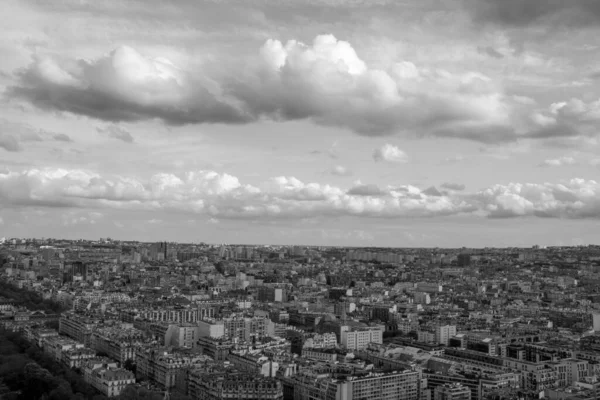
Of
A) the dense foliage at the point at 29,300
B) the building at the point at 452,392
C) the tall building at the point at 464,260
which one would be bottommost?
the building at the point at 452,392

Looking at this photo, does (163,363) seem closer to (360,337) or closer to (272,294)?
(360,337)

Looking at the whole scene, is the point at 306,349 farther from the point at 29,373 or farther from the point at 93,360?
the point at 29,373

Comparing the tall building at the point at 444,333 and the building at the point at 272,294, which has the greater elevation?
the building at the point at 272,294

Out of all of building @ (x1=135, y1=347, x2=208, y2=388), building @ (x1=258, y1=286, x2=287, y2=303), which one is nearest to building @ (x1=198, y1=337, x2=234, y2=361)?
building @ (x1=135, y1=347, x2=208, y2=388)

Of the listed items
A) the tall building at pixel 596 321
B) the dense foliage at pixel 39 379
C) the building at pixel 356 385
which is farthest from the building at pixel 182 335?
the tall building at pixel 596 321

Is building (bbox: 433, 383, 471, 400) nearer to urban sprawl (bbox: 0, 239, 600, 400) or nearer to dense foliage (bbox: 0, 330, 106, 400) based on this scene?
urban sprawl (bbox: 0, 239, 600, 400)

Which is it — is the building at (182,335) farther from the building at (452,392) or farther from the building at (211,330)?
the building at (452,392)

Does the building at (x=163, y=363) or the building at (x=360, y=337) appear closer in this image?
the building at (x=163, y=363)

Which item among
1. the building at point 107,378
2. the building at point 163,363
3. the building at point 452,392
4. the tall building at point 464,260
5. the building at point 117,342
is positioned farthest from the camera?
the tall building at point 464,260

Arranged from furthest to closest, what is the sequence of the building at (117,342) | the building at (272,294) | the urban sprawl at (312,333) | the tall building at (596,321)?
the building at (272,294)
the tall building at (596,321)
the building at (117,342)
the urban sprawl at (312,333)

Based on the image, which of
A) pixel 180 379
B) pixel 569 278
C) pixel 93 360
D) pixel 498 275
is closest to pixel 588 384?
pixel 180 379
